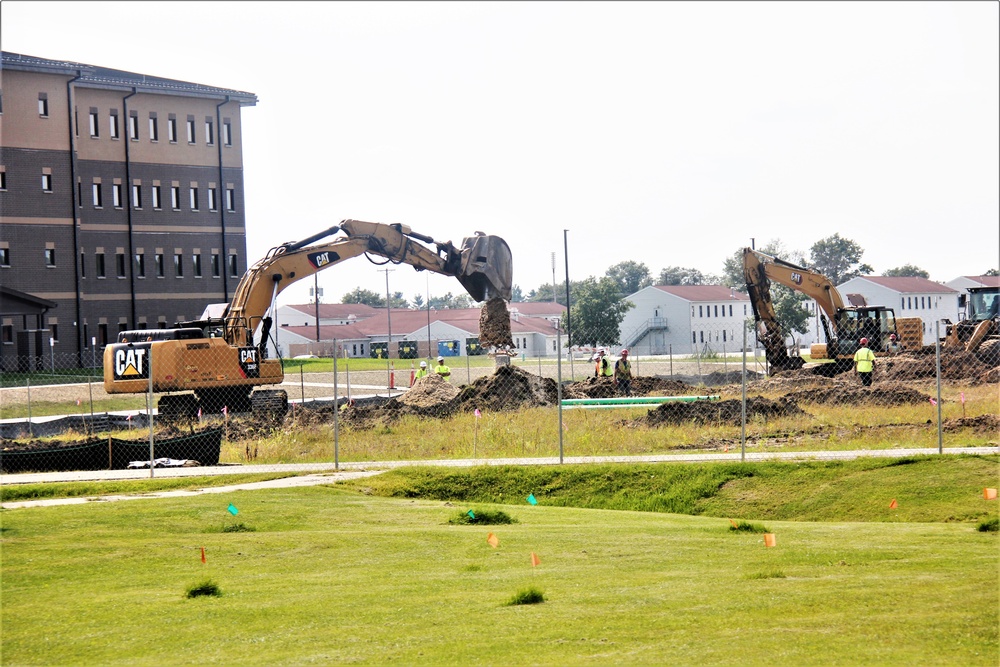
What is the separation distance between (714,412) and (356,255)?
13704 millimetres

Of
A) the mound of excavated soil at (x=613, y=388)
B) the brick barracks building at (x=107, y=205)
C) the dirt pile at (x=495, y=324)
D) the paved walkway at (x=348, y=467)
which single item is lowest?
the paved walkway at (x=348, y=467)

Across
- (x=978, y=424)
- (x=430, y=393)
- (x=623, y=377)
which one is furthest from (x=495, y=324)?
(x=978, y=424)

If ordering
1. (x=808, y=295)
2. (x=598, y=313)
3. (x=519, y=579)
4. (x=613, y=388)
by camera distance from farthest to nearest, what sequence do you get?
(x=598, y=313) < (x=808, y=295) < (x=613, y=388) < (x=519, y=579)

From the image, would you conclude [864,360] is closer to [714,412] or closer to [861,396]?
[861,396]

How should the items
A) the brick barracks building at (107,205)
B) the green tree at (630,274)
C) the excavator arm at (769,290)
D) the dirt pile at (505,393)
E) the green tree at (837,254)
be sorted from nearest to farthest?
the dirt pile at (505,393) → the excavator arm at (769,290) → the brick barracks building at (107,205) → the green tree at (837,254) → the green tree at (630,274)

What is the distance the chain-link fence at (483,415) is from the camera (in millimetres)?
23625

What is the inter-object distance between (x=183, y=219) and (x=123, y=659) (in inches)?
2639

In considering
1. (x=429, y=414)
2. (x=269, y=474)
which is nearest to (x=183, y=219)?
(x=429, y=414)

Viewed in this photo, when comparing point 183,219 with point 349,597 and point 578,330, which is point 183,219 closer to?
point 578,330

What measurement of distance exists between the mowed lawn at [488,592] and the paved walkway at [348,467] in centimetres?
487

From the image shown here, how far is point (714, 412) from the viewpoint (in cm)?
2969

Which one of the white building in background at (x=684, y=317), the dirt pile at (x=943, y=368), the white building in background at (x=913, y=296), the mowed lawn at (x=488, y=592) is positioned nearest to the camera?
the mowed lawn at (x=488, y=592)

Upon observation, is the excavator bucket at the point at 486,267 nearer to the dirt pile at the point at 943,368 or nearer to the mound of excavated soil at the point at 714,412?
the mound of excavated soil at the point at 714,412

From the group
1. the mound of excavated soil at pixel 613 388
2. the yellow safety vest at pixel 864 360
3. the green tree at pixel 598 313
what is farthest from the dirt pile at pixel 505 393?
the green tree at pixel 598 313
